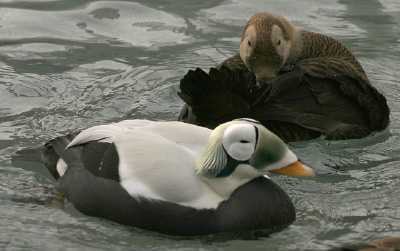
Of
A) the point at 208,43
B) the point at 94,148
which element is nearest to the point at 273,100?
the point at 94,148

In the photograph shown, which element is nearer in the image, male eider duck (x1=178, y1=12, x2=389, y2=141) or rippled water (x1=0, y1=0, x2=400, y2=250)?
rippled water (x1=0, y1=0, x2=400, y2=250)

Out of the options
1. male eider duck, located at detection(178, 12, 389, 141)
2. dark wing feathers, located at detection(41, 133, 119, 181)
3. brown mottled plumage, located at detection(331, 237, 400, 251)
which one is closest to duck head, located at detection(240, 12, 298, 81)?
male eider duck, located at detection(178, 12, 389, 141)

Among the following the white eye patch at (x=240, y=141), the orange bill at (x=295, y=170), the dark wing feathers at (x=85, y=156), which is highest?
the white eye patch at (x=240, y=141)

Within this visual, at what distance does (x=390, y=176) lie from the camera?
7.77 m

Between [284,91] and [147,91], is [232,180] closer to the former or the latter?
[284,91]

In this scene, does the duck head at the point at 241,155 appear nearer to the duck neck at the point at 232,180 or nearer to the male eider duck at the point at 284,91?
the duck neck at the point at 232,180

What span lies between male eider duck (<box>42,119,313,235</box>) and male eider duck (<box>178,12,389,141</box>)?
0.58 metres

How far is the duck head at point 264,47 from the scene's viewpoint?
844cm

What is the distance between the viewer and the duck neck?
695cm

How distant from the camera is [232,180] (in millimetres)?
7016

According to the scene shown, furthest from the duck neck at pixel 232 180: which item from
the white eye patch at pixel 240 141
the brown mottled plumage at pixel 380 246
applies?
the brown mottled plumage at pixel 380 246

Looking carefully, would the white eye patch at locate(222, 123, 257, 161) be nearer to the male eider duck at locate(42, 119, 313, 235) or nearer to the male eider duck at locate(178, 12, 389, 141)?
the male eider duck at locate(42, 119, 313, 235)

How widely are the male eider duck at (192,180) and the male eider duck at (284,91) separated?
58 cm

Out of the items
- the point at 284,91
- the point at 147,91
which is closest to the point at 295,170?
the point at 284,91
